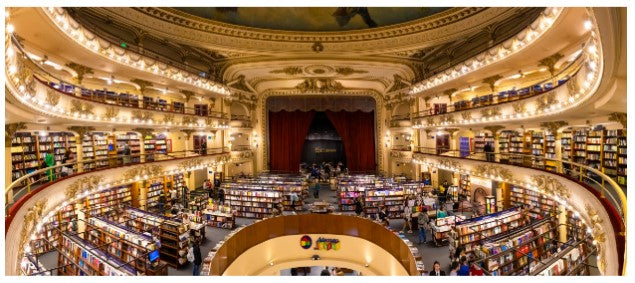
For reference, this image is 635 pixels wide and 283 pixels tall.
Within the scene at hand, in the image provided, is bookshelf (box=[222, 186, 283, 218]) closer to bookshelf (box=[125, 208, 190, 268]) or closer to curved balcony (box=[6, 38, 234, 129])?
bookshelf (box=[125, 208, 190, 268])

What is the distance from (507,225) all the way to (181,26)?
39.8ft

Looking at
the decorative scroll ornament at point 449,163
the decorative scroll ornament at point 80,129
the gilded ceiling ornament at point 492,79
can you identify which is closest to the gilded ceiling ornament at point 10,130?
the decorative scroll ornament at point 80,129

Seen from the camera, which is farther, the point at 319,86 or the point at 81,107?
the point at 319,86

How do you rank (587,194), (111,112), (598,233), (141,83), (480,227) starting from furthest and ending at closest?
(141,83) → (111,112) → (480,227) → (587,194) → (598,233)

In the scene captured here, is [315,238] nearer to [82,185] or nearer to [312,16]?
[82,185]

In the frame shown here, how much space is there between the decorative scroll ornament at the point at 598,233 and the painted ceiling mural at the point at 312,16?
7.98m

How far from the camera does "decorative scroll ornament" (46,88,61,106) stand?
18.1ft

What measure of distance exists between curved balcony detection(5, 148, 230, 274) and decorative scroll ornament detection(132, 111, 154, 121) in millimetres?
1434

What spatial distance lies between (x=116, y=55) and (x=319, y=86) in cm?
1023

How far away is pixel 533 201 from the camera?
9953mm

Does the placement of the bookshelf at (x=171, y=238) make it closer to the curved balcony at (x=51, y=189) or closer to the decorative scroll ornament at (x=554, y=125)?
the curved balcony at (x=51, y=189)

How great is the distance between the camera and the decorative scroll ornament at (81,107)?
6.77 m

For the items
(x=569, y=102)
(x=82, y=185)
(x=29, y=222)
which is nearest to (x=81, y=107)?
(x=82, y=185)

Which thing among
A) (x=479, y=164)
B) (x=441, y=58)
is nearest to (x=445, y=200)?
(x=479, y=164)
